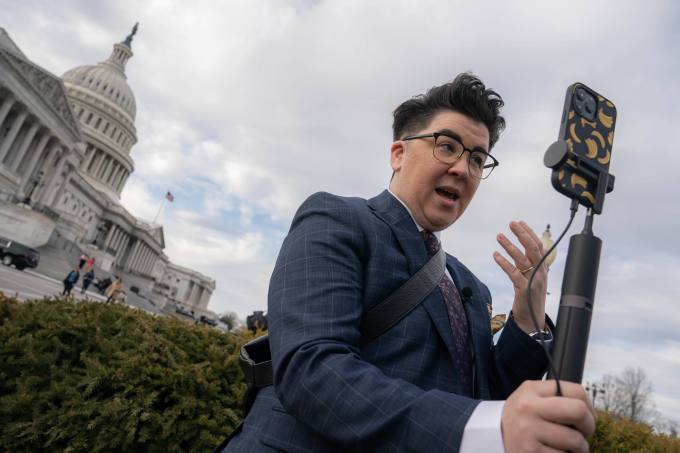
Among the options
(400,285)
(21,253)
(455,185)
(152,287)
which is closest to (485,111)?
(455,185)

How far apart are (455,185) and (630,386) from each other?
213ft

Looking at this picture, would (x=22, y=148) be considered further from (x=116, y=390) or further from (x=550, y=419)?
(x=550, y=419)

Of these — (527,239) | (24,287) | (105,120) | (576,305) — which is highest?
(105,120)

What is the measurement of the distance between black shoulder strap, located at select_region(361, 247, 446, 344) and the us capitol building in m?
41.9

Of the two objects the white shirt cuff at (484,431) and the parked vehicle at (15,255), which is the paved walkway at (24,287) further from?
the white shirt cuff at (484,431)

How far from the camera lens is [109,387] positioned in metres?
4.49

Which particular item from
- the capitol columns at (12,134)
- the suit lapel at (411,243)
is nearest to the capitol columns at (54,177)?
the capitol columns at (12,134)

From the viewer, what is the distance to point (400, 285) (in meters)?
2.06

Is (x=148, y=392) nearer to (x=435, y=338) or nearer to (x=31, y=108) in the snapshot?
(x=435, y=338)

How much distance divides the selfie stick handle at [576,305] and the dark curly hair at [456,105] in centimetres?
125

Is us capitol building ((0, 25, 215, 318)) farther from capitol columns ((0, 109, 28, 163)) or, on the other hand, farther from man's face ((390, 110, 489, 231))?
man's face ((390, 110, 489, 231))

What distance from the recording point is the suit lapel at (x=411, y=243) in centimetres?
204

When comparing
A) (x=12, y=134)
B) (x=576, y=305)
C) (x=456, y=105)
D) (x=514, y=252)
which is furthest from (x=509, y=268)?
(x=12, y=134)

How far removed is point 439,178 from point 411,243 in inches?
13.7
